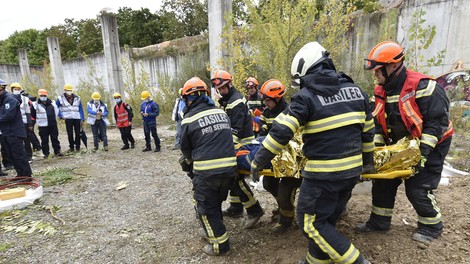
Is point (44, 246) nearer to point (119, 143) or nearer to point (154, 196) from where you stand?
point (154, 196)

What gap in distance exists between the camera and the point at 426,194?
2953 mm

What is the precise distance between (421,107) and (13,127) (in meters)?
6.74

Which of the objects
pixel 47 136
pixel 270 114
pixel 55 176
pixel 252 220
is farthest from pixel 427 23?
pixel 47 136

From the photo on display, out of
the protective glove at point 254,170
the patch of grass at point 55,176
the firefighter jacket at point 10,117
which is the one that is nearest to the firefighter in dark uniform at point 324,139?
the protective glove at point 254,170

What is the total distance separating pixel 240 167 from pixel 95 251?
2.08 metres

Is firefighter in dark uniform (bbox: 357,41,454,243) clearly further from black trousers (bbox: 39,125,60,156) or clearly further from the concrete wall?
black trousers (bbox: 39,125,60,156)

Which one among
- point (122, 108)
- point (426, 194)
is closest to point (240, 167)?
point (426, 194)

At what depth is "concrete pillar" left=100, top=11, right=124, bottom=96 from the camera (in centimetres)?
1393

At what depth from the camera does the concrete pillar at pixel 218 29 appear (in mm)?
8416

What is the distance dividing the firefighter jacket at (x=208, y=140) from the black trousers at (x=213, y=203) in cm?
9

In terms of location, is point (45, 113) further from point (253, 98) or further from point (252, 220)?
point (252, 220)

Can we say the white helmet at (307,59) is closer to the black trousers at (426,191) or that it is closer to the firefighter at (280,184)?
the firefighter at (280,184)

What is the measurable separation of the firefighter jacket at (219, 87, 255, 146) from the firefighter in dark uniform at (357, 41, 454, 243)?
5.43 feet

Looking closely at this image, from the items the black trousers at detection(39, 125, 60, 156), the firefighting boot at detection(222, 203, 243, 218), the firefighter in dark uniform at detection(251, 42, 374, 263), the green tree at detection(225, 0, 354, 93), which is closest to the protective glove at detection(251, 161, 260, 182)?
the firefighter in dark uniform at detection(251, 42, 374, 263)
